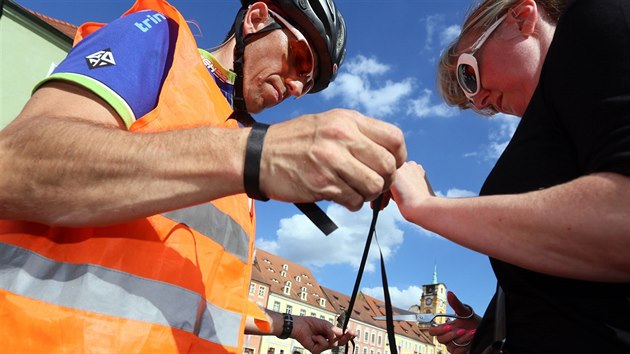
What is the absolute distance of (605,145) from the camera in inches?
48.6

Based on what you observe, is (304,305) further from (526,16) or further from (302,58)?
(526,16)

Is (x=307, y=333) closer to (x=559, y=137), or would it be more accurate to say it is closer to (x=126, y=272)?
(x=126, y=272)

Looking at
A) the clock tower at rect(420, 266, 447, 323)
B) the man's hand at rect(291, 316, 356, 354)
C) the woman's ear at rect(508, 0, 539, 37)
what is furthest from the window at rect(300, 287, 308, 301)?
the woman's ear at rect(508, 0, 539, 37)

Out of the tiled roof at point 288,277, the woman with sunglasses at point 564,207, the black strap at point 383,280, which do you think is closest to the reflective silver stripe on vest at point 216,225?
the black strap at point 383,280

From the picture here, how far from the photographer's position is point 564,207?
126cm

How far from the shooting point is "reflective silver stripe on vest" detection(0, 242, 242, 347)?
56.7 inches

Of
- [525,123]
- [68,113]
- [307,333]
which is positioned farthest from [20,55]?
[525,123]

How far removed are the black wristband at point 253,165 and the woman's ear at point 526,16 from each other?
1.45m

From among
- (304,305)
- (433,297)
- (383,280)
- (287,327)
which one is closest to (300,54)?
(383,280)

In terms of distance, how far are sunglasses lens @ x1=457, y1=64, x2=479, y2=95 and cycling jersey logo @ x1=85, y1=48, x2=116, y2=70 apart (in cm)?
177

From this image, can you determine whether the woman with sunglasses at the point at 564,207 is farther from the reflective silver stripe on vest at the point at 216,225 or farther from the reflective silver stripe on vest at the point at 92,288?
the reflective silver stripe on vest at the point at 92,288

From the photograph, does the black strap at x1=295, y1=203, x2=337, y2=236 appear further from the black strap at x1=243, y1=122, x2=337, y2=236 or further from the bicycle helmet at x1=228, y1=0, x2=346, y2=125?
the bicycle helmet at x1=228, y1=0, x2=346, y2=125

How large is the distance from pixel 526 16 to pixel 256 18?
196cm

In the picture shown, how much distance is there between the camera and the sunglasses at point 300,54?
3303 mm
